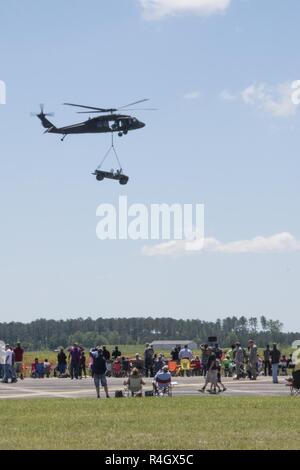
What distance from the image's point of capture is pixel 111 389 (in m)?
31.7

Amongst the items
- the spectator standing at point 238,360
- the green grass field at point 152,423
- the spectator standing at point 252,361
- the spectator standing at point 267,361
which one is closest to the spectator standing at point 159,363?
the spectator standing at point 238,360

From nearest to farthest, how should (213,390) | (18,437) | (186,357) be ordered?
(18,437) < (213,390) < (186,357)

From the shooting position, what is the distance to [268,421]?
19.7m

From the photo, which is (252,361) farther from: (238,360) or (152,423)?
(152,423)

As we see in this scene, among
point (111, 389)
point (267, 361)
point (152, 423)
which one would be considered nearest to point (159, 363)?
point (267, 361)

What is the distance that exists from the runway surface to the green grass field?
3156 mm

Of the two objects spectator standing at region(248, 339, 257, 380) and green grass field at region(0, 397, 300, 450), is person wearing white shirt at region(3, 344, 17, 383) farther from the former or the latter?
green grass field at region(0, 397, 300, 450)

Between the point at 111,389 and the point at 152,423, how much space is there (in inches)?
486

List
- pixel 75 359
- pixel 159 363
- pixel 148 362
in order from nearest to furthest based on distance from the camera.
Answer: pixel 159 363 → pixel 75 359 → pixel 148 362
